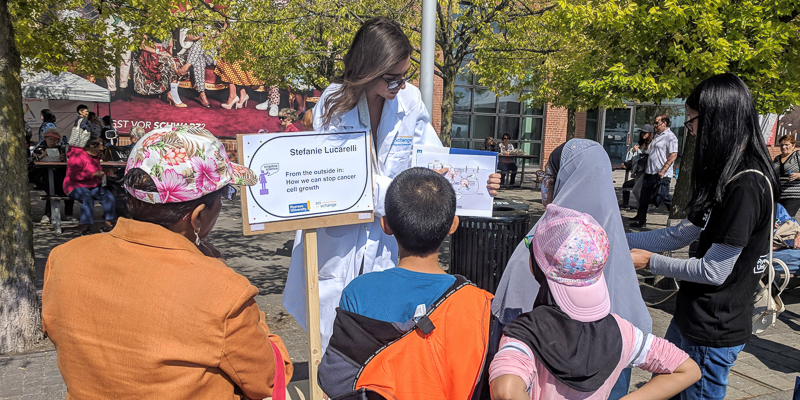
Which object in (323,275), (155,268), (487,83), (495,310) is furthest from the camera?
(487,83)

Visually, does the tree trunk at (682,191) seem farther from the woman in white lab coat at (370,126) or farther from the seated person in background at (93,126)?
the seated person in background at (93,126)

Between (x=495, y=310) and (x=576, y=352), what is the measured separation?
0.54m

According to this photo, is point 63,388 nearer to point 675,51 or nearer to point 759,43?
point 675,51

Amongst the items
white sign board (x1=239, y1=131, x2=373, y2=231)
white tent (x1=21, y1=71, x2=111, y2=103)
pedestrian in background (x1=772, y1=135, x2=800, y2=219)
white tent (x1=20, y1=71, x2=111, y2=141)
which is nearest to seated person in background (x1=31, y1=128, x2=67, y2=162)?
white tent (x1=20, y1=71, x2=111, y2=141)

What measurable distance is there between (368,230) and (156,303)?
154 cm

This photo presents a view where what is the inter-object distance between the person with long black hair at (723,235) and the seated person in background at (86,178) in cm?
823

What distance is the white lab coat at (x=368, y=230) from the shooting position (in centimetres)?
287

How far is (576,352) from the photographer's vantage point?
1.65 m

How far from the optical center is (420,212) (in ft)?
6.34

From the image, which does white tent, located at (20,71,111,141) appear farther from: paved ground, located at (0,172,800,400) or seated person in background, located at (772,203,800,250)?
seated person in background, located at (772,203,800,250)

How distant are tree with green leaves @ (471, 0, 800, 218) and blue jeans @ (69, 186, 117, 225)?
724cm

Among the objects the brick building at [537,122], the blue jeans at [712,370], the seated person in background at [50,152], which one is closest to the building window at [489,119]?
the brick building at [537,122]

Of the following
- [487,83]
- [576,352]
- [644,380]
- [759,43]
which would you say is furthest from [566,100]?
[576,352]

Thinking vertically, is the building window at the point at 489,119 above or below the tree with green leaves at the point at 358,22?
below
